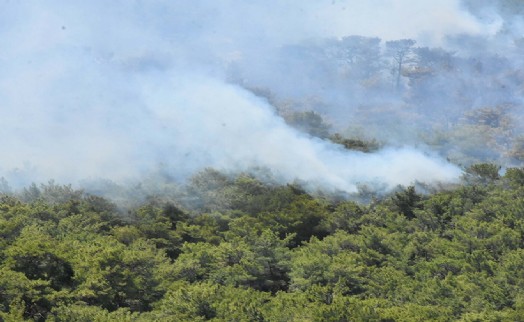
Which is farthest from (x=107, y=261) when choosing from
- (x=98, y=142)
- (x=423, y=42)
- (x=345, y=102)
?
(x=423, y=42)

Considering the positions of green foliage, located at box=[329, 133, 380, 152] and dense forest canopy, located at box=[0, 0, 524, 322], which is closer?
dense forest canopy, located at box=[0, 0, 524, 322]

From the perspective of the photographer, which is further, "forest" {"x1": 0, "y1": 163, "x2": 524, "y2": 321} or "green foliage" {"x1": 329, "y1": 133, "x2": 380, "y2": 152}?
"green foliage" {"x1": 329, "y1": 133, "x2": 380, "y2": 152}

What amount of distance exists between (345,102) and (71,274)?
6916cm

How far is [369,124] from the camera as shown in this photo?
255 ft

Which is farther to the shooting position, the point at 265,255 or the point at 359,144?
the point at 359,144

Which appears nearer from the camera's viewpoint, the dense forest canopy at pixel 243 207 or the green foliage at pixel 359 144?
the dense forest canopy at pixel 243 207

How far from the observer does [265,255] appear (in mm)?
33312

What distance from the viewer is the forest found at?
24625 mm

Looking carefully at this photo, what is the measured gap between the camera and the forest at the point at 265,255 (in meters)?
24.6

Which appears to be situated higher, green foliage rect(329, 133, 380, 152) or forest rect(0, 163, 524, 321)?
green foliage rect(329, 133, 380, 152)

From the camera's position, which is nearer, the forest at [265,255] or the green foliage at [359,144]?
the forest at [265,255]

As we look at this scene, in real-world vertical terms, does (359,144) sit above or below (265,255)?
above

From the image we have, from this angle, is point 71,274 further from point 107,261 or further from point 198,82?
point 198,82

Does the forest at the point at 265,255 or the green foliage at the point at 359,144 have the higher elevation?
the green foliage at the point at 359,144
